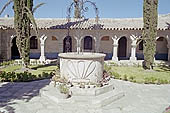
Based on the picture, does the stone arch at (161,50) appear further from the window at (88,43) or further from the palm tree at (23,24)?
the palm tree at (23,24)

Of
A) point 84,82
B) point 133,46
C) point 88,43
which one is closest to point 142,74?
point 133,46

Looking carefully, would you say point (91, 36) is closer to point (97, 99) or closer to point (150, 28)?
point (150, 28)

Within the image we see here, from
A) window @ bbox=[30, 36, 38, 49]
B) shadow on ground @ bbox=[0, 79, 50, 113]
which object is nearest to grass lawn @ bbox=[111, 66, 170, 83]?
shadow on ground @ bbox=[0, 79, 50, 113]

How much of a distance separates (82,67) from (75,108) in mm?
1902

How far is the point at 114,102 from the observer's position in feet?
22.1

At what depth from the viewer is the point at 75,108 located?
5.94m

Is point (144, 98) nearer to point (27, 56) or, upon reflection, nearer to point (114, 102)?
point (114, 102)

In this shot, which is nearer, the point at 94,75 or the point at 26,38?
the point at 94,75

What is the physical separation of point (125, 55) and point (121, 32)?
4208 millimetres

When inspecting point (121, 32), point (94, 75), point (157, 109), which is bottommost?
point (157, 109)

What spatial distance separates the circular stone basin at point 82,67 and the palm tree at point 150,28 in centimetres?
885

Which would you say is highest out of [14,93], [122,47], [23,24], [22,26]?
[23,24]

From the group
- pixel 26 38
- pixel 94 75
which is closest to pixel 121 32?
pixel 26 38

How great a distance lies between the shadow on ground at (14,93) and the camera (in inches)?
246
